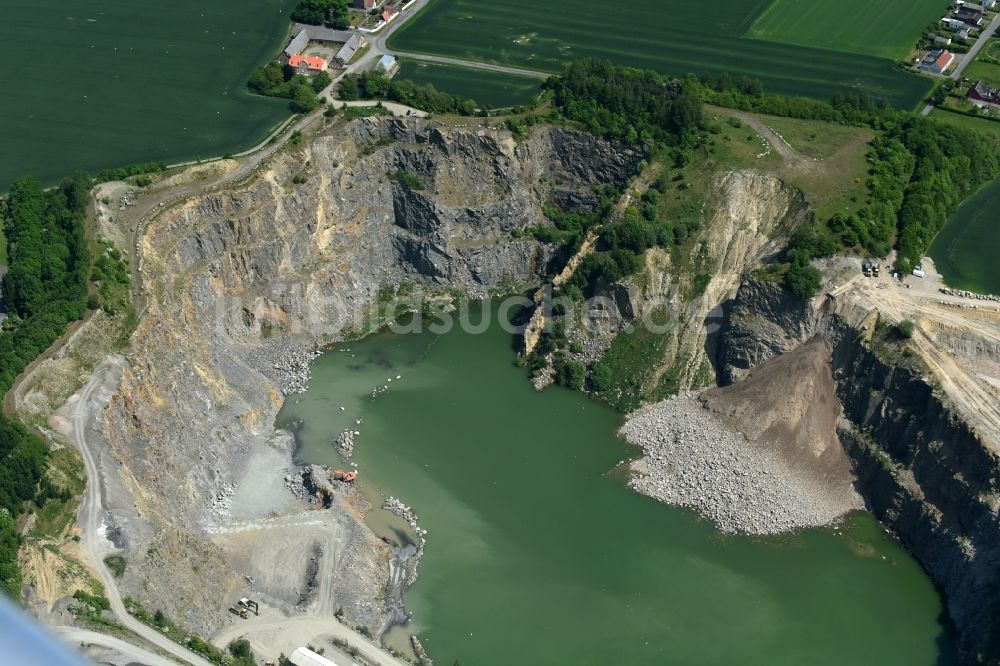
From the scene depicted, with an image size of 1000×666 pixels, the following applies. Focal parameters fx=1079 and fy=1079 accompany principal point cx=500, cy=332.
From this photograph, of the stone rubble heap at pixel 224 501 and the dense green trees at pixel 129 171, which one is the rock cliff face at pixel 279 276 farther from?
the dense green trees at pixel 129 171

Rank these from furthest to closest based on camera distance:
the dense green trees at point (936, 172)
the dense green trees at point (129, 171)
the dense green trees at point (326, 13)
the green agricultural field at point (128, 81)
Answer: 1. the dense green trees at point (326, 13)
2. the green agricultural field at point (128, 81)
3. the dense green trees at point (129, 171)
4. the dense green trees at point (936, 172)

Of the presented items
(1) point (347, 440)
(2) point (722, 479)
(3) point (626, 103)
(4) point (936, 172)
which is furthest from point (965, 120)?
(1) point (347, 440)

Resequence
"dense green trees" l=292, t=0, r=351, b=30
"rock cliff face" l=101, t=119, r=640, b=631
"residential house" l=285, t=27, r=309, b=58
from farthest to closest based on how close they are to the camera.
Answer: "dense green trees" l=292, t=0, r=351, b=30 < "residential house" l=285, t=27, r=309, b=58 < "rock cliff face" l=101, t=119, r=640, b=631

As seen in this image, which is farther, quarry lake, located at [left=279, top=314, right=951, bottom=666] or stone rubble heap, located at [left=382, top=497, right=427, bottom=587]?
stone rubble heap, located at [left=382, top=497, right=427, bottom=587]

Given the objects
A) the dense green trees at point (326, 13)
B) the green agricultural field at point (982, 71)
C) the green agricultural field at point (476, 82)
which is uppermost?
the green agricultural field at point (982, 71)

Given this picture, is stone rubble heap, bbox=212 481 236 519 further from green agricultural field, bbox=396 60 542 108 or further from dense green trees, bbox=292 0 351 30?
dense green trees, bbox=292 0 351 30

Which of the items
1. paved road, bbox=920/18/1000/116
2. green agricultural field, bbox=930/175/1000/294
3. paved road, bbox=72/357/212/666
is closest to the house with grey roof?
paved road, bbox=72/357/212/666

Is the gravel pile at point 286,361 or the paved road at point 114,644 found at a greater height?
the paved road at point 114,644

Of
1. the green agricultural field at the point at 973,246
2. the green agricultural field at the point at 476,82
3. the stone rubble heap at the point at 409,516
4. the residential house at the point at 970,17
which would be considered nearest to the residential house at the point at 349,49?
the green agricultural field at the point at 476,82
